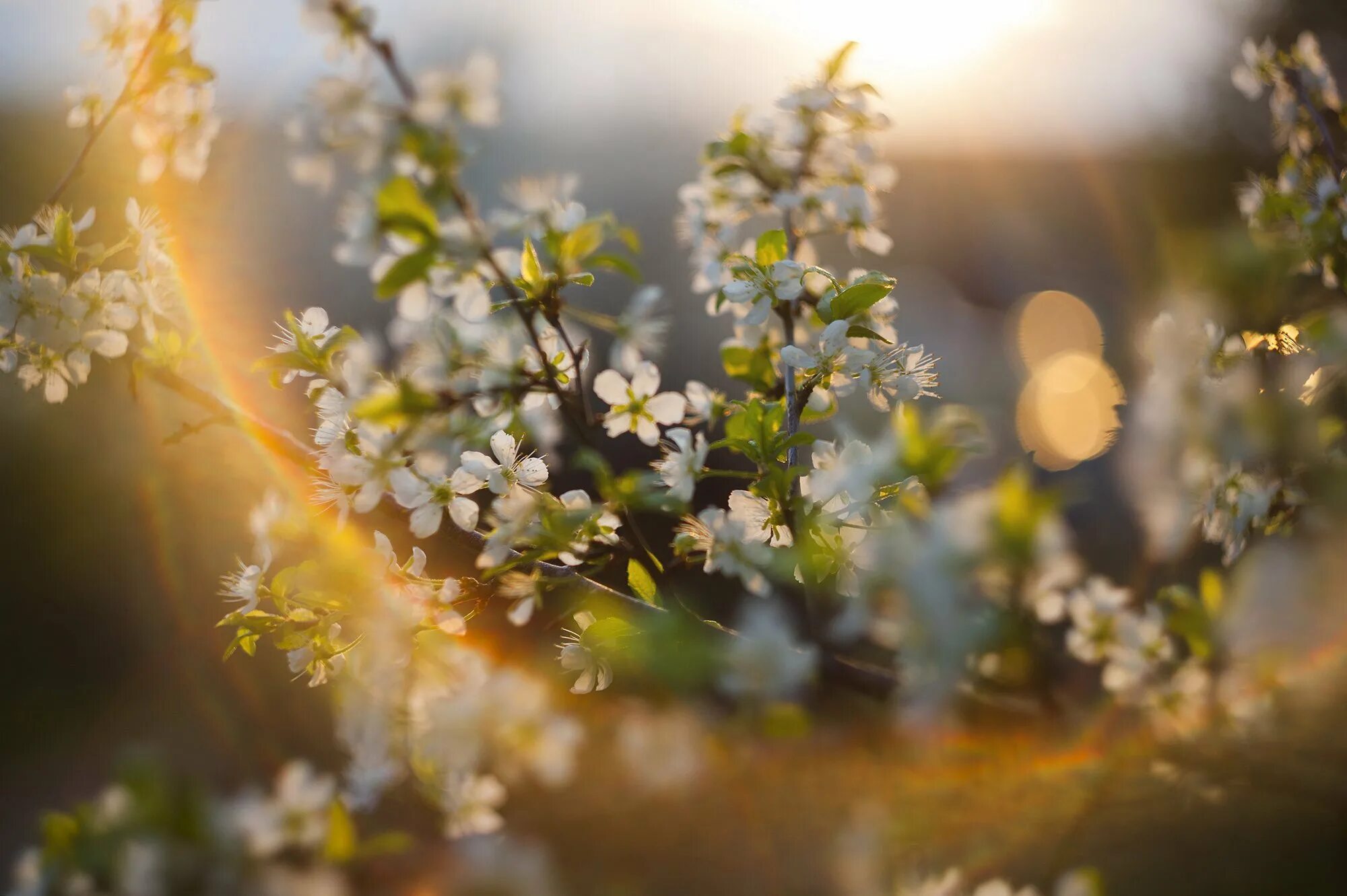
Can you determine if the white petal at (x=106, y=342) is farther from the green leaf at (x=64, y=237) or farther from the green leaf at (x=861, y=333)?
the green leaf at (x=861, y=333)

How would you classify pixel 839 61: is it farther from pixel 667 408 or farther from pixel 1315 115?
pixel 1315 115

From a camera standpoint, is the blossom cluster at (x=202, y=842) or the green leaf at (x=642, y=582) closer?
the blossom cluster at (x=202, y=842)

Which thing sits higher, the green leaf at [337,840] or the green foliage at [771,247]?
the green foliage at [771,247]

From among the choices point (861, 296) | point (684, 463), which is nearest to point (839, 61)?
point (861, 296)

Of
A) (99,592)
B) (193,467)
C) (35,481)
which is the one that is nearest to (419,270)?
(193,467)

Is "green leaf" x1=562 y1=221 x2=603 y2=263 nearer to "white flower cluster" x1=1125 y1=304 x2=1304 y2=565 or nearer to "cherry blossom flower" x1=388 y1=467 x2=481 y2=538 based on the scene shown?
"cherry blossom flower" x1=388 y1=467 x2=481 y2=538

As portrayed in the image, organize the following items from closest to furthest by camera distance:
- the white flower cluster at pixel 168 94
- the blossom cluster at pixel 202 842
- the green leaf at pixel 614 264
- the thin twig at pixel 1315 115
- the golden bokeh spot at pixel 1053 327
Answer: the blossom cluster at pixel 202 842
the green leaf at pixel 614 264
the white flower cluster at pixel 168 94
the thin twig at pixel 1315 115
the golden bokeh spot at pixel 1053 327

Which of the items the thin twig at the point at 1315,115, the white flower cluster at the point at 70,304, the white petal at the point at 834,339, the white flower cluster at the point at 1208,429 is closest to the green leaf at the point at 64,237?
the white flower cluster at the point at 70,304
